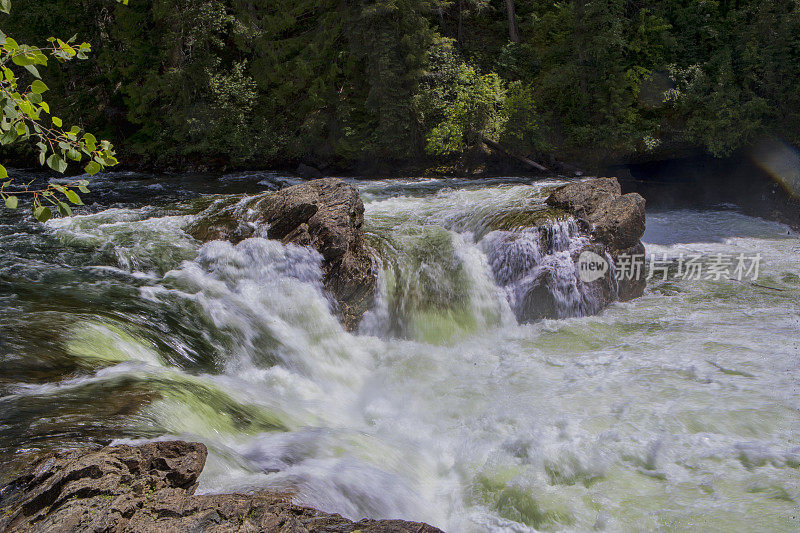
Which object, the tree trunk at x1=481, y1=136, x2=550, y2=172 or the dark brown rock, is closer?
the dark brown rock

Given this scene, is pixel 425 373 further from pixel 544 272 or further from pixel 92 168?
pixel 92 168

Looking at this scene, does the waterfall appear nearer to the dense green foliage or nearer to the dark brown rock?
the dark brown rock

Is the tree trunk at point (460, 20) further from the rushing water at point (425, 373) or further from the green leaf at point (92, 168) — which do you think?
the green leaf at point (92, 168)

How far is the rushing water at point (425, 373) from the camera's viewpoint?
11.6ft

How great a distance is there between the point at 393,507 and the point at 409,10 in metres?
12.8

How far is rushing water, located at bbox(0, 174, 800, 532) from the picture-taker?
3523 mm

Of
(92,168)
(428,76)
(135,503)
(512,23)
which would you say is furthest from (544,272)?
(512,23)

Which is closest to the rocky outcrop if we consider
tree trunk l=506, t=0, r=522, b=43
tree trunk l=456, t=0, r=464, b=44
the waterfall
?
the waterfall

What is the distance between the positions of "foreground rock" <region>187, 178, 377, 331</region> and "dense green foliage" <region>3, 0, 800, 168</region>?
6460mm

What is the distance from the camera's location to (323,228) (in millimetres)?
7152

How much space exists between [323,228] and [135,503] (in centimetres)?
496

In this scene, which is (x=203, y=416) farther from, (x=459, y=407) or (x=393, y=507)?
(x=459, y=407)

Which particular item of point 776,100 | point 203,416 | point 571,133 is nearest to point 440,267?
point 203,416

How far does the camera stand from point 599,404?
16.1 feet
